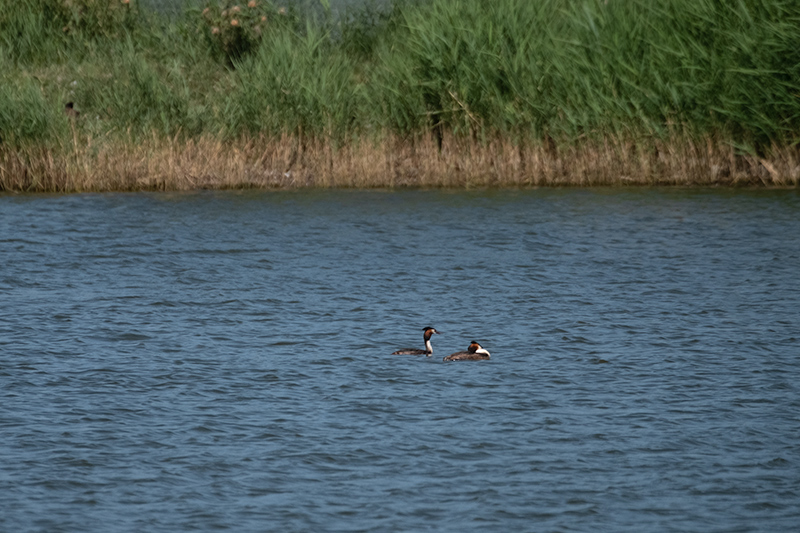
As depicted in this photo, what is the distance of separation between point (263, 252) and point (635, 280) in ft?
16.9

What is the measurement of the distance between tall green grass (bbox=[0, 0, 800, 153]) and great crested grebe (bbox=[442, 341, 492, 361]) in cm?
965

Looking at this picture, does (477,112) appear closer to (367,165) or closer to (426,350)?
(367,165)

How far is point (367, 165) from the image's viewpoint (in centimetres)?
1981

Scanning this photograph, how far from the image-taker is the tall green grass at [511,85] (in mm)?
18031

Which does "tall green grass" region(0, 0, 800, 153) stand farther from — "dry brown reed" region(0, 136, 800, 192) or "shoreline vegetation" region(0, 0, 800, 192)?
"dry brown reed" region(0, 136, 800, 192)

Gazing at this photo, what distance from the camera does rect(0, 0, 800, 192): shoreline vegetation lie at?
1823cm

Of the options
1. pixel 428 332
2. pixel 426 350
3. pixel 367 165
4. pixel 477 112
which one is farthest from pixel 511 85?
A: pixel 426 350

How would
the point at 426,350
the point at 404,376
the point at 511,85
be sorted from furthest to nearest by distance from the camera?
the point at 511,85, the point at 426,350, the point at 404,376

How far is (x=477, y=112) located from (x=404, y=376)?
10910 mm

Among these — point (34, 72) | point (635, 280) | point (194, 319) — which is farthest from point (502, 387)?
point (34, 72)

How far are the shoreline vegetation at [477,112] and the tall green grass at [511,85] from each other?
0.03 metres

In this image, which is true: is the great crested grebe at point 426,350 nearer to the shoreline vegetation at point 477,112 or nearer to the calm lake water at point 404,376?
the calm lake water at point 404,376

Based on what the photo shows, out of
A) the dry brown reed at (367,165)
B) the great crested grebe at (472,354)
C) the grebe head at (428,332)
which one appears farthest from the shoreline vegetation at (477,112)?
the great crested grebe at (472,354)

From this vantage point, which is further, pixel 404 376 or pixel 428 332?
pixel 428 332
